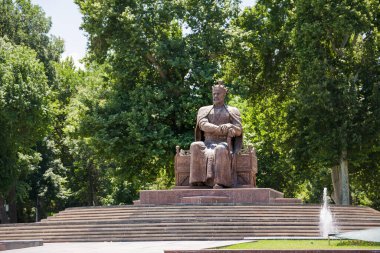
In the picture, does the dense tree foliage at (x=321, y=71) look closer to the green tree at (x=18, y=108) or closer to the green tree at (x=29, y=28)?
the green tree at (x=18, y=108)

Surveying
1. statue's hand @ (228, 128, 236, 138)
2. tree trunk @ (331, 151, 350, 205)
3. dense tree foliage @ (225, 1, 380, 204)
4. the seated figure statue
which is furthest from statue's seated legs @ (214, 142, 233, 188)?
tree trunk @ (331, 151, 350, 205)

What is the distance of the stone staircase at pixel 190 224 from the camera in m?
21.8

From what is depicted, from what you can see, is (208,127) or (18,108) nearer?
(208,127)

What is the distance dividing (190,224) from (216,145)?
516 cm

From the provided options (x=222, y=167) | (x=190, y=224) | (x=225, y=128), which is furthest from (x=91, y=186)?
(x=190, y=224)

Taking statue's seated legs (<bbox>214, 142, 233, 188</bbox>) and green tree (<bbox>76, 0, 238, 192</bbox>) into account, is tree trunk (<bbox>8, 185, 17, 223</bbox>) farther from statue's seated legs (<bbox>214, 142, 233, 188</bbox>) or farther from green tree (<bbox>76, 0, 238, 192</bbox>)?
statue's seated legs (<bbox>214, 142, 233, 188</bbox>)

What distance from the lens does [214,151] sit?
26.4 meters

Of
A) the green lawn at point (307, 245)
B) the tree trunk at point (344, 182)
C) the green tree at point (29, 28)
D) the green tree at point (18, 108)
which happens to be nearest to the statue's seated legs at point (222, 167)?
the green lawn at point (307, 245)

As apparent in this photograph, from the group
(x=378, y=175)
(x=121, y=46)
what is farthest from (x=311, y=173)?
(x=121, y=46)

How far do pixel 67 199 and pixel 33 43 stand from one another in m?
11.0

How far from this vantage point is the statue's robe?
86.3 ft

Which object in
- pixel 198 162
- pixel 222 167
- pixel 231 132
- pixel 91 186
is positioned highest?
pixel 231 132

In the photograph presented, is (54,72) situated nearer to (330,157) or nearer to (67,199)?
(67,199)

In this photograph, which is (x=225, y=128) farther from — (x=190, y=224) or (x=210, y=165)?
(x=190, y=224)
